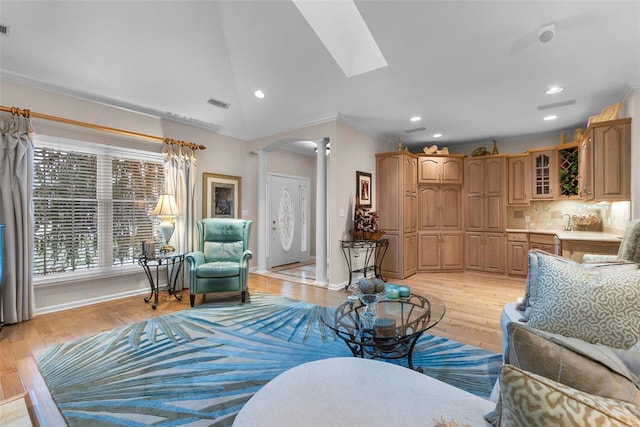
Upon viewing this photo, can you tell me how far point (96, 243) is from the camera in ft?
12.1

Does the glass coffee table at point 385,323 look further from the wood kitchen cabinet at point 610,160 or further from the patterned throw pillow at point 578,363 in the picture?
the wood kitchen cabinet at point 610,160

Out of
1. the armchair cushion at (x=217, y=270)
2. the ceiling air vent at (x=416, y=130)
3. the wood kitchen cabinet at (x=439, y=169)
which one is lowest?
the armchair cushion at (x=217, y=270)

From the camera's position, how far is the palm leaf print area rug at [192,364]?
1.74m

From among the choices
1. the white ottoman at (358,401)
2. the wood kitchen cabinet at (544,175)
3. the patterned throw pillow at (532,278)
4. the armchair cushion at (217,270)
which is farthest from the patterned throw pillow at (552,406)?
the wood kitchen cabinet at (544,175)

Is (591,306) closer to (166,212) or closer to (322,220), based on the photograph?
(322,220)

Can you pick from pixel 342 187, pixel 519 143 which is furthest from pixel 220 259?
pixel 519 143

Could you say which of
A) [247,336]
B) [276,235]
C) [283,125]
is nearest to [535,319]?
[247,336]

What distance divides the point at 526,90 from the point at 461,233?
2.81 meters

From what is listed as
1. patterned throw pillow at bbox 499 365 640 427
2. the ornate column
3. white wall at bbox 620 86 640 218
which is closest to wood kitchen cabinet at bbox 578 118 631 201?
white wall at bbox 620 86 640 218

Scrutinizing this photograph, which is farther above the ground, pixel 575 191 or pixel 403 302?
pixel 575 191

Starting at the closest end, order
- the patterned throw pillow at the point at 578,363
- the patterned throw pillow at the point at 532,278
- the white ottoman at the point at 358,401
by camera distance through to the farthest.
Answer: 1. the patterned throw pillow at the point at 578,363
2. the white ottoman at the point at 358,401
3. the patterned throw pillow at the point at 532,278

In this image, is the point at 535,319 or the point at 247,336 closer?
the point at 535,319

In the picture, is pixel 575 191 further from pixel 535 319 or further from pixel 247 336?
pixel 247 336

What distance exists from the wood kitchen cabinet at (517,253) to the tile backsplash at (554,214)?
587mm
